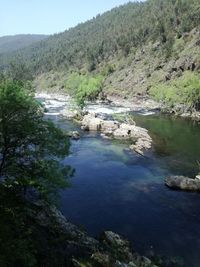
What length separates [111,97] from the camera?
579ft

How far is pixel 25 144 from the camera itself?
33156 mm

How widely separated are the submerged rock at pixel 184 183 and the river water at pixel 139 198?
1.19 m

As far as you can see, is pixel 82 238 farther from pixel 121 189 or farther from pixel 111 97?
pixel 111 97

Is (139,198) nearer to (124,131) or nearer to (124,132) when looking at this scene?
(124,132)

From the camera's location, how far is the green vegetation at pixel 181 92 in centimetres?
12394

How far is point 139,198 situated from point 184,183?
7.20 m

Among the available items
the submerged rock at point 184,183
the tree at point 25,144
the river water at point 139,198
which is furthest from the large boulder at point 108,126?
the tree at point 25,144

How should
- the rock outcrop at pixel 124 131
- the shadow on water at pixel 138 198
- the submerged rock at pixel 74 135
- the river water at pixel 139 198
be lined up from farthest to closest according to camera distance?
1. the submerged rock at pixel 74 135
2. the rock outcrop at pixel 124 131
3. the shadow on water at pixel 138 198
4. the river water at pixel 139 198

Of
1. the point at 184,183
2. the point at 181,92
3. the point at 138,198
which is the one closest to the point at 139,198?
the point at 138,198

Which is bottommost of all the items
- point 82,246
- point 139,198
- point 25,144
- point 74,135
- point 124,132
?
point 124,132

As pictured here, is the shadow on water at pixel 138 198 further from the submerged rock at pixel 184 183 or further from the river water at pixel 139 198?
the submerged rock at pixel 184 183

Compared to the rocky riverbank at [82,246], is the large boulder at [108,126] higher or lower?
lower

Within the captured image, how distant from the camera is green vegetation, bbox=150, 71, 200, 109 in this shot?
124 meters

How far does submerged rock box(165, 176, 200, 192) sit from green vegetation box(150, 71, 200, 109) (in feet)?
236
